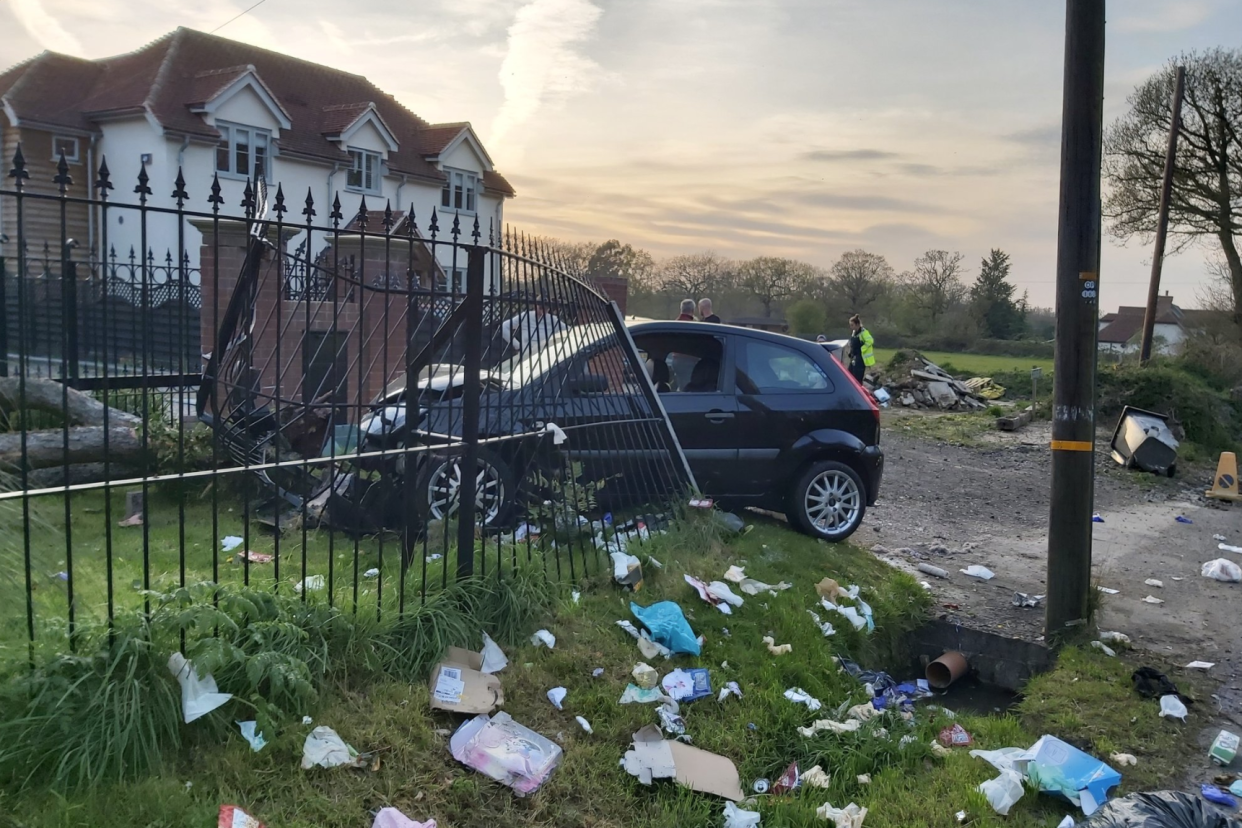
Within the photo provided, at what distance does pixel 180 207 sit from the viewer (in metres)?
3.06

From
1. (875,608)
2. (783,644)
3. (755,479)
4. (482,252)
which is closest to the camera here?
Answer: (482,252)

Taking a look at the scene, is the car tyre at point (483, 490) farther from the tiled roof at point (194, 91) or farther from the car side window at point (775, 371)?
the tiled roof at point (194, 91)

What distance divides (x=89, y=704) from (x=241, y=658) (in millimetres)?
487

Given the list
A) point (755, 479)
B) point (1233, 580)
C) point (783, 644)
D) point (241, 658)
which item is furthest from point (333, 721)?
point (1233, 580)

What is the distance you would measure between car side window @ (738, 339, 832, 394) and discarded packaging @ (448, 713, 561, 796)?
158 inches

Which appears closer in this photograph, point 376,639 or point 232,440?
point 376,639

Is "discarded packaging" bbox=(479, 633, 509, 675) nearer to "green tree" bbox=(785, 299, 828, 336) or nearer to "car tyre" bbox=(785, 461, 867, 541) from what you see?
"car tyre" bbox=(785, 461, 867, 541)

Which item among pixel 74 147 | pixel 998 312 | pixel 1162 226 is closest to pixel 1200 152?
pixel 1162 226

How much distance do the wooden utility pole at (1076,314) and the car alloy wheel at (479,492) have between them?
134 inches

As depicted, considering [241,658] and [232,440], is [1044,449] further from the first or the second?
[241,658]

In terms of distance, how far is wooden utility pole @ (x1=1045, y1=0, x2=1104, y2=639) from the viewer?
5461 millimetres

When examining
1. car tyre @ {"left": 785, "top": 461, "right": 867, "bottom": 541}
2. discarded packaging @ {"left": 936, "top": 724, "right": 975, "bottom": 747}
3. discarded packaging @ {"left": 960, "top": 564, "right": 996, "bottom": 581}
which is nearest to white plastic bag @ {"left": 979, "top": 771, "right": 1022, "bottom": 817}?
discarded packaging @ {"left": 936, "top": 724, "right": 975, "bottom": 747}

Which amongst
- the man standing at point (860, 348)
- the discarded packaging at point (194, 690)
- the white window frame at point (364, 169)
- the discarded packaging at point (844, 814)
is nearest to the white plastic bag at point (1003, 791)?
the discarded packaging at point (844, 814)

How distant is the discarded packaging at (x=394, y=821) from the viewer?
117 inches
